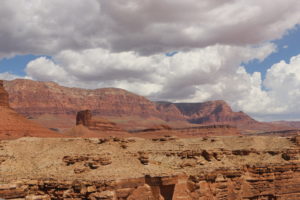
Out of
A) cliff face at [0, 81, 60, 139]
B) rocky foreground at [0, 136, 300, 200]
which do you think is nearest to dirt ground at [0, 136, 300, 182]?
rocky foreground at [0, 136, 300, 200]

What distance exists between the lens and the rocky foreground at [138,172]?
2325 cm

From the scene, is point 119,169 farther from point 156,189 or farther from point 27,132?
point 27,132

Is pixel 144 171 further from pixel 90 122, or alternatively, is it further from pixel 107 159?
pixel 90 122

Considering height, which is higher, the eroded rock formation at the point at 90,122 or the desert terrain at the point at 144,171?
the eroded rock formation at the point at 90,122

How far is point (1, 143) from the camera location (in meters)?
38.7

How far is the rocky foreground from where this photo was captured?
23.2m

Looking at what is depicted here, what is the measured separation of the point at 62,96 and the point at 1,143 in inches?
6291

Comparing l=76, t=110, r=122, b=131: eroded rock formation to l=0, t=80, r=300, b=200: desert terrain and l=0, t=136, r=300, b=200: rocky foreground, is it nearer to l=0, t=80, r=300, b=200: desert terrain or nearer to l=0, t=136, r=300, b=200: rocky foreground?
l=0, t=80, r=300, b=200: desert terrain

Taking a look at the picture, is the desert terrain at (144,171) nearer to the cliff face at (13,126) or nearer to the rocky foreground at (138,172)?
the rocky foreground at (138,172)

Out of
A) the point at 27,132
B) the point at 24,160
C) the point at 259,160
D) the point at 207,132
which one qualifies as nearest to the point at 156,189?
the point at 24,160

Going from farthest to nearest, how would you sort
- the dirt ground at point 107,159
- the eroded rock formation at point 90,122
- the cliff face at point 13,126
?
the eroded rock formation at point 90,122, the cliff face at point 13,126, the dirt ground at point 107,159

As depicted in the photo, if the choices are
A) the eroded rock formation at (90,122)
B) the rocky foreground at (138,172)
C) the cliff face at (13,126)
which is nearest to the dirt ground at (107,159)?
the rocky foreground at (138,172)

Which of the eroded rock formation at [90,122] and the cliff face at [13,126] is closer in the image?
the cliff face at [13,126]

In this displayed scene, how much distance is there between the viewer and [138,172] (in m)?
26.5
